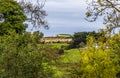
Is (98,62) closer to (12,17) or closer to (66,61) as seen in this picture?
(12,17)

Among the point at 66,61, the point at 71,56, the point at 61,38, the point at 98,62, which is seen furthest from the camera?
the point at 61,38

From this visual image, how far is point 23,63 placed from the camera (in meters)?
32.2

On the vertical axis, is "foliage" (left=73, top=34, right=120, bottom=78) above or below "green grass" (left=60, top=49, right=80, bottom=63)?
above

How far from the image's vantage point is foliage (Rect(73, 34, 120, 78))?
51281 millimetres

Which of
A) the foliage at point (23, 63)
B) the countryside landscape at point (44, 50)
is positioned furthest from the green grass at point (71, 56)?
the foliage at point (23, 63)

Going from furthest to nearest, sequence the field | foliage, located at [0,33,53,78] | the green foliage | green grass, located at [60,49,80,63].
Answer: green grass, located at [60,49,80,63]
the green foliage
the field
foliage, located at [0,33,53,78]

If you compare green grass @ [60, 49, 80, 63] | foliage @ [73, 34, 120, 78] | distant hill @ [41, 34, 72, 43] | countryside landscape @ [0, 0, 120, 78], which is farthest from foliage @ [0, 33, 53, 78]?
distant hill @ [41, 34, 72, 43]

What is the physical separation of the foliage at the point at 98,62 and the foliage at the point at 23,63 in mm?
17264

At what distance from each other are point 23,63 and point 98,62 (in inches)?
829

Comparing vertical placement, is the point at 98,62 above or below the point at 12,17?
below

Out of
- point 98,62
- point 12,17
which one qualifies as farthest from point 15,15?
point 98,62

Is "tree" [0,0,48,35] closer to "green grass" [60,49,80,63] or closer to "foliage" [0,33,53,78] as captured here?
"green grass" [60,49,80,63]

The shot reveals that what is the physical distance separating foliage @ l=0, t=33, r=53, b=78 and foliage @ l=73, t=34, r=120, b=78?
17.3 metres

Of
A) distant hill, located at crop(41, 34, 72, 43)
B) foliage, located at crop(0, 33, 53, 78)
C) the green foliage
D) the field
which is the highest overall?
the green foliage
